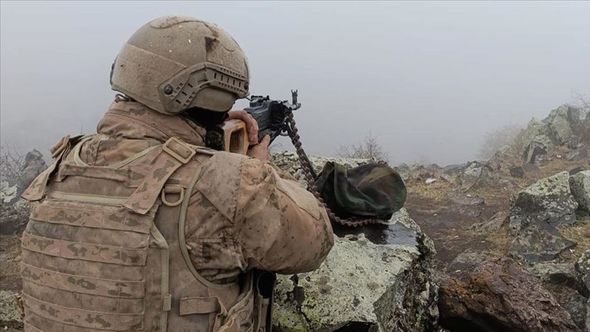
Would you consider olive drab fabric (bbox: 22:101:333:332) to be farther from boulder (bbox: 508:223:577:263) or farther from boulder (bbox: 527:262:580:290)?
boulder (bbox: 508:223:577:263)

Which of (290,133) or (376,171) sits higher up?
(290,133)

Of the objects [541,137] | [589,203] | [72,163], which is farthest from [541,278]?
[541,137]

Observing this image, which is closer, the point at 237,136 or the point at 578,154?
the point at 237,136

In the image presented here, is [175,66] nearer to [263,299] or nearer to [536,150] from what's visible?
[263,299]

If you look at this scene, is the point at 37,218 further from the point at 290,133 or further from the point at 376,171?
the point at 376,171

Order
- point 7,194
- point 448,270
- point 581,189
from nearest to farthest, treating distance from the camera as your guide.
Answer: point 448,270
point 581,189
point 7,194

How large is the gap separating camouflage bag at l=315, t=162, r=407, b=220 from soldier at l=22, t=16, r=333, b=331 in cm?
174

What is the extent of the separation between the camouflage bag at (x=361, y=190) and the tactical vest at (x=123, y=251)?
6.53 feet

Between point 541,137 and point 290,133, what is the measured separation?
13.7 m

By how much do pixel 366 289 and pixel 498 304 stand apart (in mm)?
1249

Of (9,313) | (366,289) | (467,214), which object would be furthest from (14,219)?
(467,214)

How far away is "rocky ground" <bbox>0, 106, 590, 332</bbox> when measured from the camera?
138 inches

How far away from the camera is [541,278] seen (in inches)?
234

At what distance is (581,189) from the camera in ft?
25.4
